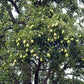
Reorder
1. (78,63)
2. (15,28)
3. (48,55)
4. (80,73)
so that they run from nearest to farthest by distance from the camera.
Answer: (48,55), (78,63), (15,28), (80,73)

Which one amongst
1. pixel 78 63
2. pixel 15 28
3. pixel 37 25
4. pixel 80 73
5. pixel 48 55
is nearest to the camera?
pixel 48 55

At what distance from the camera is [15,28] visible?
278 inches

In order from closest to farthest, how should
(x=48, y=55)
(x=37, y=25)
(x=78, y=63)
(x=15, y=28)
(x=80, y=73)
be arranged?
(x=48, y=55)
(x=37, y=25)
(x=78, y=63)
(x=15, y=28)
(x=80, y=73)

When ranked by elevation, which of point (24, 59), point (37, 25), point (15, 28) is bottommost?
point (24, 59)

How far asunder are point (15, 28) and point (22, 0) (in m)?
1.98

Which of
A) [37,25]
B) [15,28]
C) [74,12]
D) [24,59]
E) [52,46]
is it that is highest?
[74,12]

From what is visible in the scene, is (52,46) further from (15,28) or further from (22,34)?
(15,28)

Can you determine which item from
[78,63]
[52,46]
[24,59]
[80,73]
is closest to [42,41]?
[52,46]

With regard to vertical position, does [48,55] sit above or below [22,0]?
below

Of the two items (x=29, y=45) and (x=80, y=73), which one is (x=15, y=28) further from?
(x=80, y=73)

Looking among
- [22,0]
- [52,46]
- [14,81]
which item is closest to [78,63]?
[52,46]

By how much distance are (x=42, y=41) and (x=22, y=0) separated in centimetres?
372

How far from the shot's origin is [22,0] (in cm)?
841

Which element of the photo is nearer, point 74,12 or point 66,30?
point 66,30
